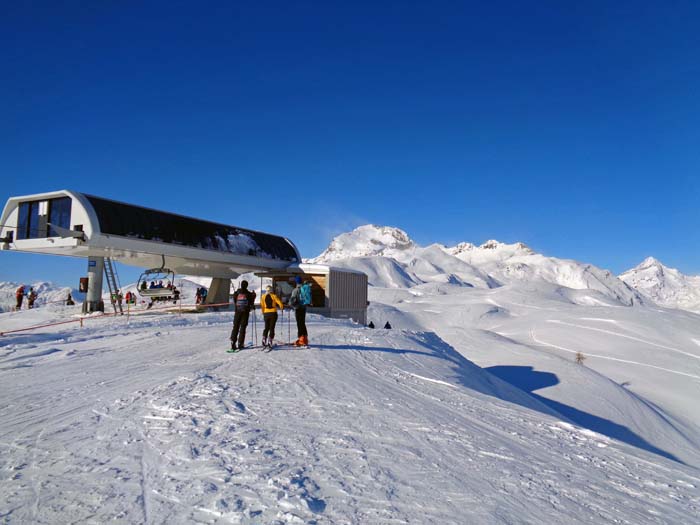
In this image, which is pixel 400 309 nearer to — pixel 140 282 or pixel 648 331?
pixel 648 331

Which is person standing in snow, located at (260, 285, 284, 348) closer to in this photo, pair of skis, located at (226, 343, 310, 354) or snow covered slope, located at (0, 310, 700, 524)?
pair of skis, located at (226, 343, 310, 354)

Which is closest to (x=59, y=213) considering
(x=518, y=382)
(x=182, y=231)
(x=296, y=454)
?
(x=182, y=231)

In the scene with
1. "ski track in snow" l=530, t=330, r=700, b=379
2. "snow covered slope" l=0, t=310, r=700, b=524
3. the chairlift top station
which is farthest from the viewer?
"ski track in snow" l=530, t=330, r=700, b=379

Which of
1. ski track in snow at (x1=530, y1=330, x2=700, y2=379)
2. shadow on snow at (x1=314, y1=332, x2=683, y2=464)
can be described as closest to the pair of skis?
shadow on snow at (x1=314, y1=332, x2=683, y2=464)

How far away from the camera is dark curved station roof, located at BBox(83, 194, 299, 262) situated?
21766 millimetres

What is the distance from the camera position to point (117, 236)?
21609mm

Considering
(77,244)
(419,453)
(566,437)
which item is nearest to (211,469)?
(419,453)

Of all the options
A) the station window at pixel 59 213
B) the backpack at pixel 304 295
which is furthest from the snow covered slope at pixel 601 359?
the station window at pixel 59 213

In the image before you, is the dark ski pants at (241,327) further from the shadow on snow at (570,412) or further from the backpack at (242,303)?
the shadow on snow at (570,412)

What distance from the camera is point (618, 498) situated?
17.4ft

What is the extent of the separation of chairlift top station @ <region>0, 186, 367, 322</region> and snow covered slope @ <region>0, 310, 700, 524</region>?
482 inches

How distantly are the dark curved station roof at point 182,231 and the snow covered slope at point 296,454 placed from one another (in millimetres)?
12738

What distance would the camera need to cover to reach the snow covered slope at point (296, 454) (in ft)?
13.9

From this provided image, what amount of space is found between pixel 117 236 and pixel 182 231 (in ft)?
13.3
